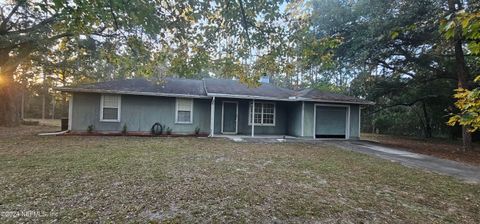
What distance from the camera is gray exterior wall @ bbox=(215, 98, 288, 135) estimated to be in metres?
14.4

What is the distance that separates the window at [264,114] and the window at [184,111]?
136 inches

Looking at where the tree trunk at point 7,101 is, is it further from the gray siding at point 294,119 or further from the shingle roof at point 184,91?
the gray siding at point 294,119

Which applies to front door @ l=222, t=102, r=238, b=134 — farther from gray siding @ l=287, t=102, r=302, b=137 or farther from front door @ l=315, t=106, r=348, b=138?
front door @ l=315, t=106, r=348, b=138

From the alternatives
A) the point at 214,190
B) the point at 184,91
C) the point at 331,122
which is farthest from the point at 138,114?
the point at 331,122

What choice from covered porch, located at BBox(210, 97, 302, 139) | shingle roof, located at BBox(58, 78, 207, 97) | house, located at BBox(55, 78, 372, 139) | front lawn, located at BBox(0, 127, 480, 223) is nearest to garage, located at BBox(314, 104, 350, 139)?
house, located at BBox(55, 78, 372, 139)

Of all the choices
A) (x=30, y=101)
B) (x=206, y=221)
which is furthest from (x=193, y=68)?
(x=30, y=101)

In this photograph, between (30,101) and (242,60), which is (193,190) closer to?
(242,60)

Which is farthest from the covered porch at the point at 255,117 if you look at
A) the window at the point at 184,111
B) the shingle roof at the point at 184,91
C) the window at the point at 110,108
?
the window at the point at 110,108

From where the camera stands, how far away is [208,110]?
14055 millimetres

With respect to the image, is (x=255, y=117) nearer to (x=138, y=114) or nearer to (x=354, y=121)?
(x=354, y=121)

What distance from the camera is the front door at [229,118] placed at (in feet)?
47.6

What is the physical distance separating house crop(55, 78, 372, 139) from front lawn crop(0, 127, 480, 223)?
522 cm

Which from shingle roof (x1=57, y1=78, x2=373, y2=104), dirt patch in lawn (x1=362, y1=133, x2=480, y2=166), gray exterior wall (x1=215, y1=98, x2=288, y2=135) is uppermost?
shingle roof (x1=57, y1=78, x2=373, y2=104)

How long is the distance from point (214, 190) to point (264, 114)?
10699mm
